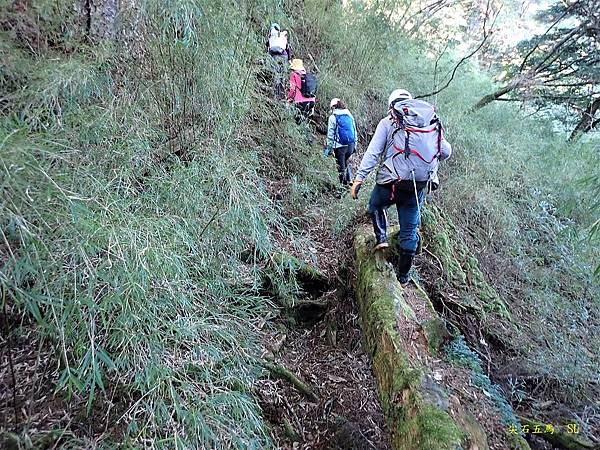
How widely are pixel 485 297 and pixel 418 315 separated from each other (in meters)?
1.28

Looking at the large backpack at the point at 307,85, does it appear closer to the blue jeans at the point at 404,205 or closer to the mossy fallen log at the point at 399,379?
the blue jeans at the point at 404,205

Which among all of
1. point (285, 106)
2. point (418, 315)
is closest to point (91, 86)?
point (418, 315)

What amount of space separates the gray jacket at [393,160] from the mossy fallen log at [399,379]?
0.76 m

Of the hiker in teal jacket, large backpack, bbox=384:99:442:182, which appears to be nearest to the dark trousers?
the hiker in teal jacket

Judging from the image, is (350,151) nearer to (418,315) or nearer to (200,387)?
(418,315)

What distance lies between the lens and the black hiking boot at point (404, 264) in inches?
146

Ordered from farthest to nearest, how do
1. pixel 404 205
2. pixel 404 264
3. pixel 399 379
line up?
pixel 404 264 → pixel 404 205 → pixel 399 379

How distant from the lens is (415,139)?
3369 millimetres

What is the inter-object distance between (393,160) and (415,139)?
0.23m

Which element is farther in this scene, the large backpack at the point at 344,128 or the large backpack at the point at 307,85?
the large backpack at the point at 307,85

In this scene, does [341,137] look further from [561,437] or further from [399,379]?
[561,437]

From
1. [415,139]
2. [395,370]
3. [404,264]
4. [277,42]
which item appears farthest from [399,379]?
[277,42]

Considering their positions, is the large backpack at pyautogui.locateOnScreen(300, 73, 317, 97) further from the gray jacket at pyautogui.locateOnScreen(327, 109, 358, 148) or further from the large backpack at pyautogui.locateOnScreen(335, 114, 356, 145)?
the large backpack at pyautogui.locateOnScreen(335, 114, 356, 145)

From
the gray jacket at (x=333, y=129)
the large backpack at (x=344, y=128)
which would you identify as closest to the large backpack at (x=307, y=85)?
the gray jacket at (x=333, y=129)
